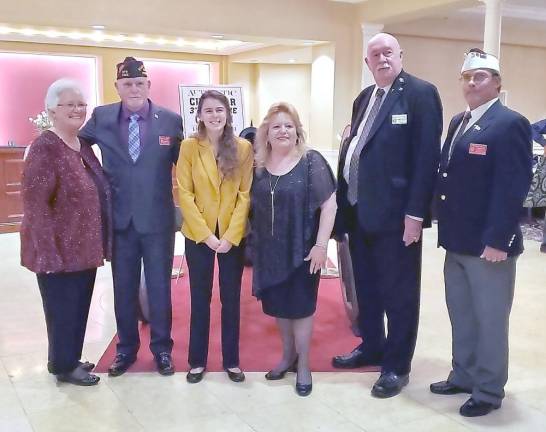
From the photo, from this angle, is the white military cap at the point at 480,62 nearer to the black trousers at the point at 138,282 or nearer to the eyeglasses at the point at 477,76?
the eyeglasses at the point at 477,76

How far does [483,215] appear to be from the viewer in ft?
8.64

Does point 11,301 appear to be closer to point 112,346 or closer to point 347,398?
point 112,346

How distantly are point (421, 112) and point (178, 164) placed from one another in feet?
3.90

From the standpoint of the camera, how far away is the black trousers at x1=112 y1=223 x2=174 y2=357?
314cm

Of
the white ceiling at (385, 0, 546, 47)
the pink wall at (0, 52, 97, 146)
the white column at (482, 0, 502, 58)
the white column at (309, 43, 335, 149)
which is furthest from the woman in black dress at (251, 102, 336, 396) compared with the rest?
the pink wall at (0, 52, 97, 146)

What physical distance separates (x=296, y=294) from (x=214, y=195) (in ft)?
2.05

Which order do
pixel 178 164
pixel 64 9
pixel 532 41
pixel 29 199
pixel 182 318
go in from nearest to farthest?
pixel 29 199
pixel 178 164
pixel 182 318
pixel 64 9
pixel 532 41

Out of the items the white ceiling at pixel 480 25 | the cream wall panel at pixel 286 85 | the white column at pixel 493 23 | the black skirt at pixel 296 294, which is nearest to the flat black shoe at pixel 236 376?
the black skirt at pixel 296 294

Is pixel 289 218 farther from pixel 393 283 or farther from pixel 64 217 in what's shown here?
pixel 64 217

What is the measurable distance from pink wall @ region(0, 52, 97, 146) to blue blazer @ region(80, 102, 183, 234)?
7754mm

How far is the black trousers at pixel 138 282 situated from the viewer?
10.3 feet

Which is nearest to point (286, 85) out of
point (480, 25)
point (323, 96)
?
point (323, 96)

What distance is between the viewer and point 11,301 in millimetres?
4586

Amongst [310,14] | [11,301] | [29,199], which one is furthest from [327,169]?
[310,14]
